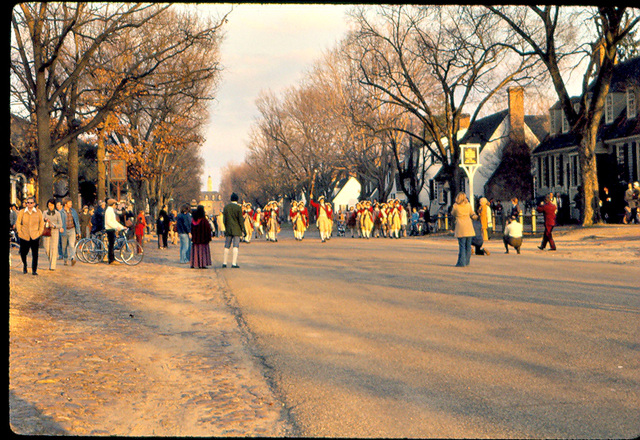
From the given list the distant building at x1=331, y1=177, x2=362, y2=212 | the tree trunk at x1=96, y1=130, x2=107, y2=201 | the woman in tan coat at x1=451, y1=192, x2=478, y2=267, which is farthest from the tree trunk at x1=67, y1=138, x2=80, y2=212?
the distant building at x1=331, y1=177, x2=362, y2=212

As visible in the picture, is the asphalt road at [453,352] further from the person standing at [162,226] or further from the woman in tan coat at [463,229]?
the person standing at [162,226]

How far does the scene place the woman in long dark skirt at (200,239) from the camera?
19.7 metres

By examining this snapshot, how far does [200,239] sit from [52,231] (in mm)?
3672

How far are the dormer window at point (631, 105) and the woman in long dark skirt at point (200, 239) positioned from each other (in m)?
28.2

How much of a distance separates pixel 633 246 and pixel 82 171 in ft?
149

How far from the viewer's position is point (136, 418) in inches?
214

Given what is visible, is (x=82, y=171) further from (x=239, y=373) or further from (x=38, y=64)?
(x=239, y=373)

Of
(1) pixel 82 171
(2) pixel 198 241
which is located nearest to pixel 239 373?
(2) pixel 198 241

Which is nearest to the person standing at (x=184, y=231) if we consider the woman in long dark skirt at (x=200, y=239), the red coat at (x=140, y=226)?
the woman in long dark skirt at (x=200, y=239)

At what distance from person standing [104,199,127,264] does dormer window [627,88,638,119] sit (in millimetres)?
29258

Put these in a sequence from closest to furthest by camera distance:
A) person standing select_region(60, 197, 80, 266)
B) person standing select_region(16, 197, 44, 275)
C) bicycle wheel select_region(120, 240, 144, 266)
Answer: person standing select_region(16, 197, 44, 275), person standing select_region(60, 197, 80, 266), bicycle wheel select_region(120, 240, 144, 266)

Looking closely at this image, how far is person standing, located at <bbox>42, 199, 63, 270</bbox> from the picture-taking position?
62.6ft

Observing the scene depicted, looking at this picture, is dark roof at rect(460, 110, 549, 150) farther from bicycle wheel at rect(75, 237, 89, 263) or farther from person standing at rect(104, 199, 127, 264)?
person standing at rect(104, 199, 127, 264)

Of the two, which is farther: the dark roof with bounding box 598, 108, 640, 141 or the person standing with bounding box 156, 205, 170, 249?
the dark roof with bounding box 598, 108, 640, 141
